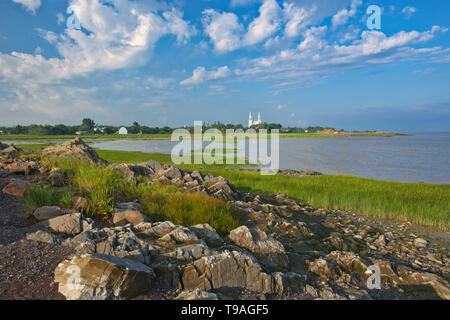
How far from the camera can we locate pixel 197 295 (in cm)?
371

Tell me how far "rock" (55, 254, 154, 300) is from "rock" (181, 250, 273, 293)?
2.74ft

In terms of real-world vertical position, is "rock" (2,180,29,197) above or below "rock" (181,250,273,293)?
above

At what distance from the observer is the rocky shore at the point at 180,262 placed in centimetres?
372

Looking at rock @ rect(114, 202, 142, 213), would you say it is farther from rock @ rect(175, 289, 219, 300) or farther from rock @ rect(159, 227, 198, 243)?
rock @ rect(175, 289, 219, 300)

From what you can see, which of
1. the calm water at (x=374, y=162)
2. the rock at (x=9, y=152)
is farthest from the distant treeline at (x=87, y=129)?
the rock at (x=9, y=152)

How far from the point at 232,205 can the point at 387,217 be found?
886cm

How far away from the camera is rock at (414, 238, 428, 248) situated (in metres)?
8.98

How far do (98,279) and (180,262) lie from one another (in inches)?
58.1

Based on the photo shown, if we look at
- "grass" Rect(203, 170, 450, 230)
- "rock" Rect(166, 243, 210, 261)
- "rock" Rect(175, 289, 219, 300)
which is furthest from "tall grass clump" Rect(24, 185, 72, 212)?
"grass" Rect(203, 170, 450, 230)

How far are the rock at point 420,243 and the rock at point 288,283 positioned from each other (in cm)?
720

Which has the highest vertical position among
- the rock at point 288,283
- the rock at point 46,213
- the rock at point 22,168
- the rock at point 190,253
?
the rock at point 22,168

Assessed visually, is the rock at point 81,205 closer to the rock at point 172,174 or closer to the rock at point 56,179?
the rock at point 56,179
